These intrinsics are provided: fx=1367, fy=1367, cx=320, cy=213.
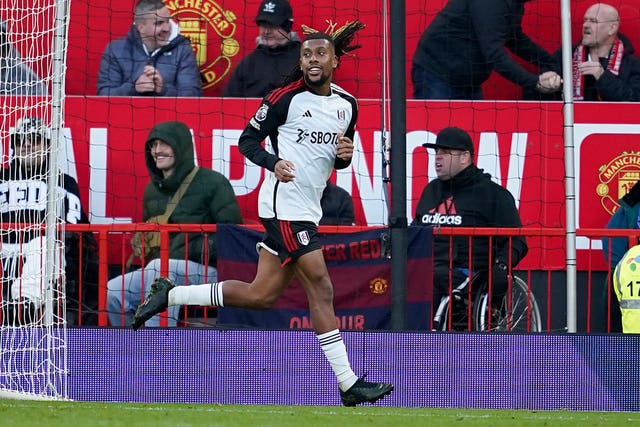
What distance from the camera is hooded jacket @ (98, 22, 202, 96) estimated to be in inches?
449

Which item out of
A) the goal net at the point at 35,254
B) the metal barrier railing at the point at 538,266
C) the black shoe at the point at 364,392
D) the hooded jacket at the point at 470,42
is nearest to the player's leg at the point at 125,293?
the metal barrier railing at the point at 538,266

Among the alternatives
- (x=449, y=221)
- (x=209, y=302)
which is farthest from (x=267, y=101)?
(x=449, y=221)

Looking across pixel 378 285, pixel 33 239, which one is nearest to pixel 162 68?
pixel 33 239

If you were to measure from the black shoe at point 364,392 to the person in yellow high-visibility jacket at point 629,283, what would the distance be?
1.84m

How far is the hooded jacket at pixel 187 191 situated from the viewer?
412 inches

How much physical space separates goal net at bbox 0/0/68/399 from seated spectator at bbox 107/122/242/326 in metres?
0.69

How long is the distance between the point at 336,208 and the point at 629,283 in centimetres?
269

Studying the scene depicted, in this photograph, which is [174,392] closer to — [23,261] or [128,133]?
[23,261]

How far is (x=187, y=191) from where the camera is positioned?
34.5ft

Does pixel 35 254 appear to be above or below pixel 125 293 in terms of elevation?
above

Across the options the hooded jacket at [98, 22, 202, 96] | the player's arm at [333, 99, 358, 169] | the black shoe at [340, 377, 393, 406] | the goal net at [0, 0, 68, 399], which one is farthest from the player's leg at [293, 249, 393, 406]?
the hooded jacket at [98, 22, 202, 96]

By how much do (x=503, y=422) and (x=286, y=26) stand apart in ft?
16.1

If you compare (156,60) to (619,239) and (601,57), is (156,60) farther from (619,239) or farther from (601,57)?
(619,239)

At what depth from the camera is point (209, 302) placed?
813 cm
